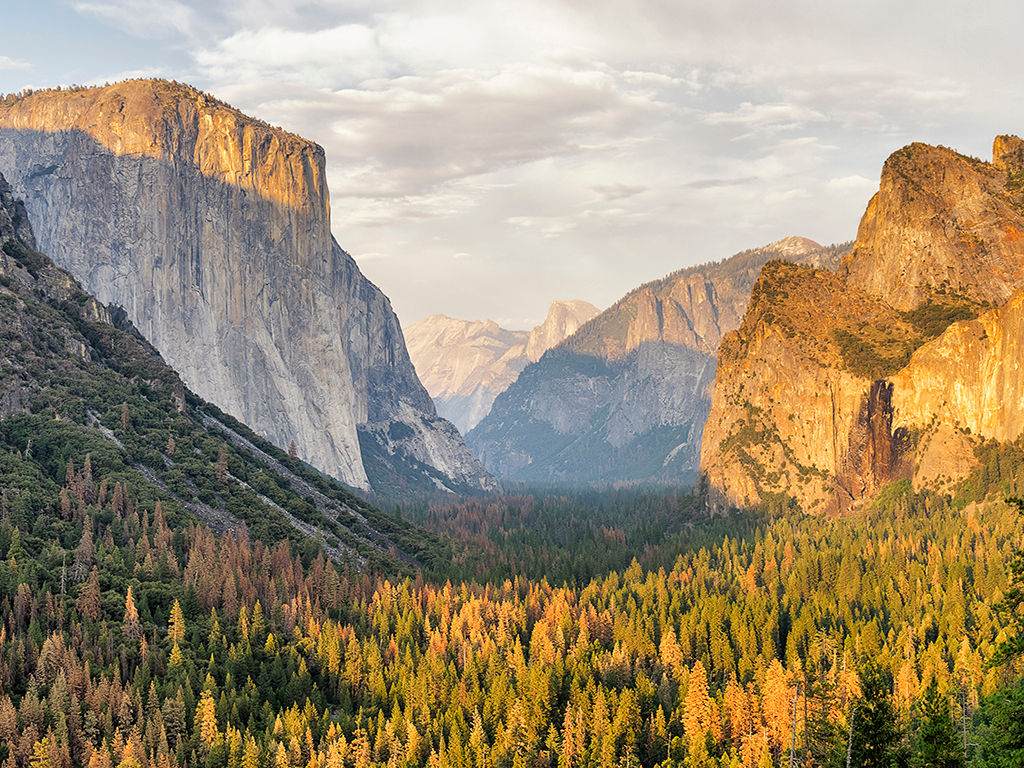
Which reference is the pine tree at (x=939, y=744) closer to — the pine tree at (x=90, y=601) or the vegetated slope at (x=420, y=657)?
the vegetated slope at (x=420, y=657)

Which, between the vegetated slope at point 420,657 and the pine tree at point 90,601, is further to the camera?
the pine tree at point 90,601

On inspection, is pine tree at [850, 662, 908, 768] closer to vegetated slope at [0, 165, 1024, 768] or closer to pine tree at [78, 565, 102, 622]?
vegetated slope at [0, 165, 1024, 768]

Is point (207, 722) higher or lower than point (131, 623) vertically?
lower

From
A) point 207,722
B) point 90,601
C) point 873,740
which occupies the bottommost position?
point 207,722

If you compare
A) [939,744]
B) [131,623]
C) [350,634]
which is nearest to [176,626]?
[131,623]

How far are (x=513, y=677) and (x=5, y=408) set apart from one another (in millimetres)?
96479

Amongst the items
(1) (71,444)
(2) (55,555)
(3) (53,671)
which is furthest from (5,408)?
(3) (53,671)

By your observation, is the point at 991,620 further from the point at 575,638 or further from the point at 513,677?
the point at 513,677

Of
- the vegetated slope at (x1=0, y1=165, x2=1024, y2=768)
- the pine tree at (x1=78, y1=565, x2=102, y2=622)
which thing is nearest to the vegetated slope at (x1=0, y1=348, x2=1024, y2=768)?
the pine tree at (x1=78, y1=565, x2=102, y2=622)

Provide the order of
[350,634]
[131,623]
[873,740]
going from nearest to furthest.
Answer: [873,740] < [131,623] < [350,634]

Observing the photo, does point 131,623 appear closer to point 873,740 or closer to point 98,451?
point 98,451

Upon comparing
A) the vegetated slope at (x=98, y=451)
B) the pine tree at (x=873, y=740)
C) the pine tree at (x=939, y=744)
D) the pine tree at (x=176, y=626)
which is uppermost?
the vegetated slope at (x=98, y=451)

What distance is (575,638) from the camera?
15312 centimetres

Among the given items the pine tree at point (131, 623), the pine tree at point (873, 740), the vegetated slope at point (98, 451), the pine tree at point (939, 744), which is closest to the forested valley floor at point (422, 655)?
the pine tree at point (873, 740)
